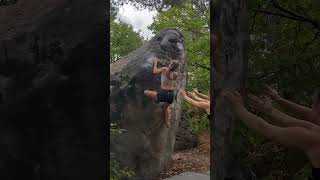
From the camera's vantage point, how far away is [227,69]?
10.0 feet

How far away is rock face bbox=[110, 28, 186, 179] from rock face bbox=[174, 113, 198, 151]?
1630 millimetres

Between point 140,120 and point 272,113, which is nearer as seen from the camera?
point 272,113

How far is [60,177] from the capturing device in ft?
10.2

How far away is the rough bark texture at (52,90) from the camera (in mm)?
2992

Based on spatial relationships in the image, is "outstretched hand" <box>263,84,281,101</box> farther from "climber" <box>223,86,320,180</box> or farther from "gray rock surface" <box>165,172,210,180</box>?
"gray rock surface" <box>165,172,210,180</box>

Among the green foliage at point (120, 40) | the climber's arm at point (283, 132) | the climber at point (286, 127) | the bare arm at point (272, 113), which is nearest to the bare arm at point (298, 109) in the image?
the climber at point (286, 127)

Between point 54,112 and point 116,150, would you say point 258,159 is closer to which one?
point 54,112

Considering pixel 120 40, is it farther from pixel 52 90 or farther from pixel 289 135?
pixel 289 135

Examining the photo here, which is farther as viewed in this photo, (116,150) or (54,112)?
(116,150)

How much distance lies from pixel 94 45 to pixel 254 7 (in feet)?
5.07

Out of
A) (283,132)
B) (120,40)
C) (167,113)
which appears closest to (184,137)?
(167,113)

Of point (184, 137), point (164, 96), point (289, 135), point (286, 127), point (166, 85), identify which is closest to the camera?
point (289, 135)

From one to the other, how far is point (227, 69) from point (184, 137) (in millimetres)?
9338

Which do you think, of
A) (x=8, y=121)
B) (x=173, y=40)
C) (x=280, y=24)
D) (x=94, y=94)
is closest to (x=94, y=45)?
(x=94, y=94)
